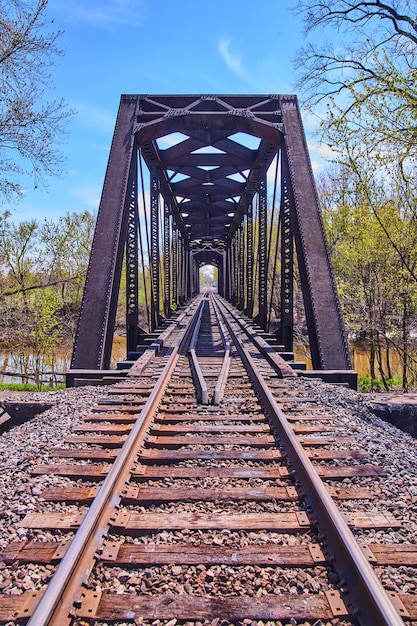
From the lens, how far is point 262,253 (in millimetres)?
12406

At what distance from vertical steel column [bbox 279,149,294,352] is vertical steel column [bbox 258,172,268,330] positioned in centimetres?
218

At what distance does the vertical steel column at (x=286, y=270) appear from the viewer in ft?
29.0

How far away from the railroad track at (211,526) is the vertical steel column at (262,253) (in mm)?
7301

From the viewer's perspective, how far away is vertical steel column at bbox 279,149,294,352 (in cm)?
884

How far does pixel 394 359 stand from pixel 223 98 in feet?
67.0

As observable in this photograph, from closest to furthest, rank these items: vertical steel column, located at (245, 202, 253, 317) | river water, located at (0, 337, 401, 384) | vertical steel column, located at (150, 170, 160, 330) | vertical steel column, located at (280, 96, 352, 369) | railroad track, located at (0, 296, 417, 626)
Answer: railroad track, located at (0, 296, 417, 626) → vertical steel column, located at (280, 96, 352, 369) → vertical steel column, located at (150, 170, 160, 330) → vertical steel column, located at (245, 202, 253, 317) → river water, located at (0, 337, 401, 384)

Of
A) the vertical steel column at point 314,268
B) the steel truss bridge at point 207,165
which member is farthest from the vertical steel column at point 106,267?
the vertical steel column at point 314,268

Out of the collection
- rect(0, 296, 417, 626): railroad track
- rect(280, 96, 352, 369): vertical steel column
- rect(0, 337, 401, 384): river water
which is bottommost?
rect(0, 337, 401, 384): river water

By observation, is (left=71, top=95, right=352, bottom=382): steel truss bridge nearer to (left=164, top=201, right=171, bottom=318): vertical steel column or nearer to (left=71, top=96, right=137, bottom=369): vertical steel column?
(left=71, top=96, right=137, bottom=369): vertical steel column

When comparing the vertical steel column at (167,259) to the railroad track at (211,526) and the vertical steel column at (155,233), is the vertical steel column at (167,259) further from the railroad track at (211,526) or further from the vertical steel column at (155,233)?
the railroad track at (211,526)

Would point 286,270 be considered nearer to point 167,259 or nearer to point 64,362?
point 167,259

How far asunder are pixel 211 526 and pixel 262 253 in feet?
34.2

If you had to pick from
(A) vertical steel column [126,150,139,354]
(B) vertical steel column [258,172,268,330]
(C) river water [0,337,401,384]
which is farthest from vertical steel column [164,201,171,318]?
(C) river water [0,337,401,384]

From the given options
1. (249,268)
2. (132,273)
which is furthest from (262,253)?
(132,273)
